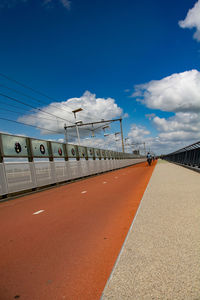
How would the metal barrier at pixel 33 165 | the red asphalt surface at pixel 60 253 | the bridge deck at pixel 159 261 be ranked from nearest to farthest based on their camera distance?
the bridge deck at pixel 159 261, the red asphalt surface at pixel 60 253, the metal barrier at pixel 33 165

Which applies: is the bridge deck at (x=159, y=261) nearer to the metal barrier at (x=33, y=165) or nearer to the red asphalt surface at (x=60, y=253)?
the red asphalt surface at (x=60, y=253)

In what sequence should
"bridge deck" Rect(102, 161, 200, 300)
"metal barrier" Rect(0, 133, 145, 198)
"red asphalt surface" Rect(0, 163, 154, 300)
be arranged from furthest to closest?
"metal barrier" Rect(0, 133, 145, 198) < "red asphalt surface" Rect(0, 163, 154, 300) < "bridge deck" Rect(102, 161, 200, 300)

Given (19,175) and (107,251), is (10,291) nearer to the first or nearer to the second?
(107,251)

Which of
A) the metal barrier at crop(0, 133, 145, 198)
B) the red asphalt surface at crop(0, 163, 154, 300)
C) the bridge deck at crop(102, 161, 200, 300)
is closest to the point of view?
the bridge deck at crop(102, 161, 200, 300)

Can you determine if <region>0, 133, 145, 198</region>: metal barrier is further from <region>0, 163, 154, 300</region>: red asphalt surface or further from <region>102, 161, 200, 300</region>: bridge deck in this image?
<region>102, 161, 200, 300</region>: bridge deck

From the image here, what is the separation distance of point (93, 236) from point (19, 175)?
747cm

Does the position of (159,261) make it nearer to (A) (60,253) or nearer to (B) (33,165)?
(A) (60,253)

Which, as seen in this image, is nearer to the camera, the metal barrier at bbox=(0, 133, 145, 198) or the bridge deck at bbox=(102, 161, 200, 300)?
the bridge deck at bbox=(102, 161, 200, 300)

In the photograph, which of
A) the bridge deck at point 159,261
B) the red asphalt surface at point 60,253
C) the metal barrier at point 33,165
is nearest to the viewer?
the bridge deck at point 159,261

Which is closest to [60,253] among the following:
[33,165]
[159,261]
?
[159,261]

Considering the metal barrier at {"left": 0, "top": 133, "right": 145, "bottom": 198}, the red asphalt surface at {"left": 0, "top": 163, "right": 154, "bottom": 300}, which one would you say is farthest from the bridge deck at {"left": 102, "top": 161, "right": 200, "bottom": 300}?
the metal barrier at {"left": 0, "top": 133, "right": 145, "bottom": 198}

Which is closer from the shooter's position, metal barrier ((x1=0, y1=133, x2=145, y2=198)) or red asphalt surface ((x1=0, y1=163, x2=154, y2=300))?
red asphalt surface ((x1=0, y1=163, x2=154, y2=300))

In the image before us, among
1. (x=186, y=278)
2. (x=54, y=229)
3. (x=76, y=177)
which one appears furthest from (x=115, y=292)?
(x=76, y=177)

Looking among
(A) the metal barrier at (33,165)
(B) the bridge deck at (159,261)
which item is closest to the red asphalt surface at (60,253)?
(B) the bridge deck at (159,261)
